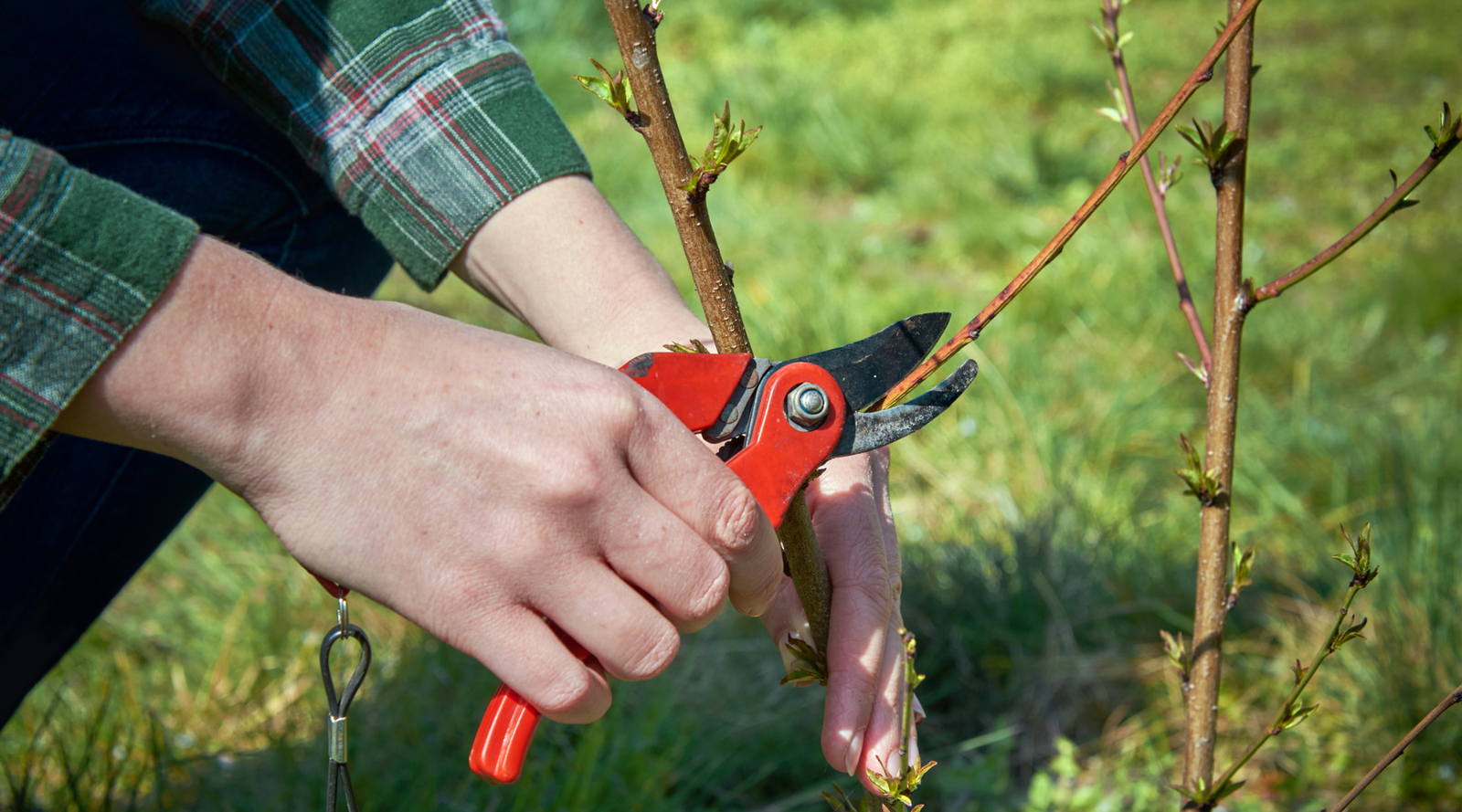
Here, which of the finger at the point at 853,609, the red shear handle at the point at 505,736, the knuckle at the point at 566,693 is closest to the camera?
the knuckle at the point at 566,693

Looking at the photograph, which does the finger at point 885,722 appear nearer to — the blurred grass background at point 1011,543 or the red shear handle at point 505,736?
the red shear handle at point 505,736

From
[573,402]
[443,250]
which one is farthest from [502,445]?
[443,250]

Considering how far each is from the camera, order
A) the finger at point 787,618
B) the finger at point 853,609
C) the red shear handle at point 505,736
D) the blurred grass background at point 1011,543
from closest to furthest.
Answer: the red shear handle at point 505,736
the finger at point 853,609
the finger at point 787,618
the blurred grass background at point 1011,543

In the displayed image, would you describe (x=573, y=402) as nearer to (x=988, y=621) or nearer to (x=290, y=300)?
(x=290, y=300)

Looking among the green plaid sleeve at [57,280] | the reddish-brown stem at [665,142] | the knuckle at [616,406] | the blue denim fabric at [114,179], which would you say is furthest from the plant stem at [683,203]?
the blue denim fabric at [114,179]

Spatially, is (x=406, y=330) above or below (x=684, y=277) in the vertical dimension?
below

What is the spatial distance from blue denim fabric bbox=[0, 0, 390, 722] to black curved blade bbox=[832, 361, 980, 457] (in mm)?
814

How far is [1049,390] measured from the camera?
2.96m

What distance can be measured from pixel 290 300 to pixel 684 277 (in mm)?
2979

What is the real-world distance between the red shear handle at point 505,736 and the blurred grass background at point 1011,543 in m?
0.74

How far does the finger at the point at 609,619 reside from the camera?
79 cm

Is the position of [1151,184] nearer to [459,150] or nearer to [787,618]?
[787,618]

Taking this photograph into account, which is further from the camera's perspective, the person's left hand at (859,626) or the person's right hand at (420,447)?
the person's left hand at (859,626)

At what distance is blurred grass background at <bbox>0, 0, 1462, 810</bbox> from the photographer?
1791mm
